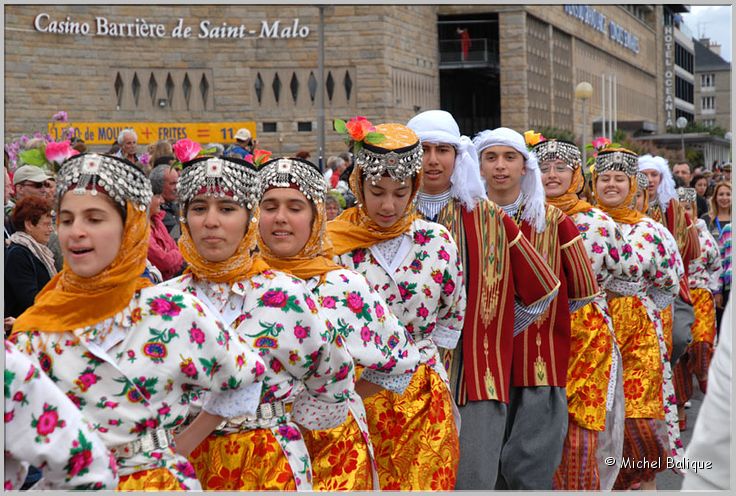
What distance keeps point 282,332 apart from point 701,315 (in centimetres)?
796

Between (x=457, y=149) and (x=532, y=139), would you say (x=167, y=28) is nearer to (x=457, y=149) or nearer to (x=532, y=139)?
(x=532, y=139)

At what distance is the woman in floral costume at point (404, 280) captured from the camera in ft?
17.4

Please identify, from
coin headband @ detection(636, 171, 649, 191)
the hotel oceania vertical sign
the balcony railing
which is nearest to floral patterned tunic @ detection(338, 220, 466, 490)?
coin headband @ detection(636, 171, 649, 191)

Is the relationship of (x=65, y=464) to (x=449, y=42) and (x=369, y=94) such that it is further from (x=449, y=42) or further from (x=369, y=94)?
(x=449, y=42)

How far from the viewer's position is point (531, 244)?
262 inches

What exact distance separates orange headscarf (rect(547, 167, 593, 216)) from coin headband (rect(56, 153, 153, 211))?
4.36 metres

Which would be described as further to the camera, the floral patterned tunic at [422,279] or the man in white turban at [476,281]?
the man in white turban at [476,281]

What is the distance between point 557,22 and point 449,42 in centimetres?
1136

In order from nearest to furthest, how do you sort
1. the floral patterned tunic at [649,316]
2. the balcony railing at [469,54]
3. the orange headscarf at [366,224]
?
the orange headscarf at [366,224] → the floral patterned tunic at [649,316] → the balcony railing at [469,54]

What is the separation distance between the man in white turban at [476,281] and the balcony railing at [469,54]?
42.6 m

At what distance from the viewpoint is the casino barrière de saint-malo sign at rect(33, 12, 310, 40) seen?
128ft

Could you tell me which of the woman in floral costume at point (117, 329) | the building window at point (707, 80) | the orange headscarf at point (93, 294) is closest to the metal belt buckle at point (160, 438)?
the woman in floral costume at point (117, 329)

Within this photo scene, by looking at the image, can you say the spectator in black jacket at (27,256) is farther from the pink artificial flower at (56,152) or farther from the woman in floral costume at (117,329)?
the woman in floral costume at (117,329)

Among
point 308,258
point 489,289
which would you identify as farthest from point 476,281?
point 308,258
